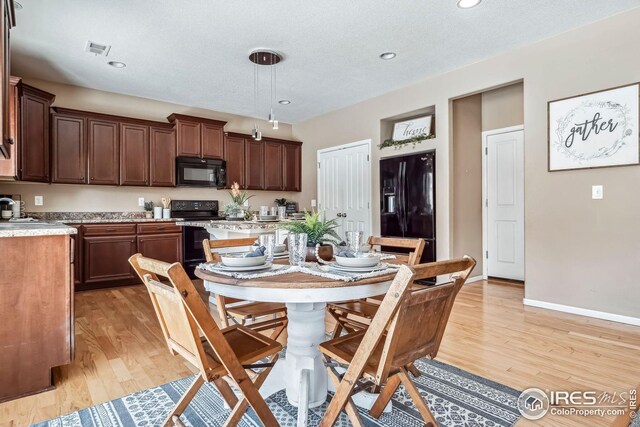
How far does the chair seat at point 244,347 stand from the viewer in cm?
136

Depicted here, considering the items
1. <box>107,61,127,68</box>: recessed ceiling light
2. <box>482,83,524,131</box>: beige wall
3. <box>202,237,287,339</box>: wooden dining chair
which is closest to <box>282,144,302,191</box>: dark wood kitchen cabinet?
<box>107,61,127,68</box>: recessed ceiling light

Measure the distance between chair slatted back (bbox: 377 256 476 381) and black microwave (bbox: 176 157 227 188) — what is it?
15.3 feet

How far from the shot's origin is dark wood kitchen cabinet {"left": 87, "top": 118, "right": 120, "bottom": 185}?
4.58m

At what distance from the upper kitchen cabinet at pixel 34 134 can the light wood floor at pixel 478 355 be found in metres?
1.74

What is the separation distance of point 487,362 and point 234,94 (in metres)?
4.48

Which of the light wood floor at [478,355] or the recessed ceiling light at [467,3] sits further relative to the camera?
the recessed ceiling light at [467,3]

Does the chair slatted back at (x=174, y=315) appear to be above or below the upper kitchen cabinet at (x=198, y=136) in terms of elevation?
below

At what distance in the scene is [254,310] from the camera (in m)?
2.05

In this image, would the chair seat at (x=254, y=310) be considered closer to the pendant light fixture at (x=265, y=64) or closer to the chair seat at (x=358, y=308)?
the chair seat at (x=358, y=308)

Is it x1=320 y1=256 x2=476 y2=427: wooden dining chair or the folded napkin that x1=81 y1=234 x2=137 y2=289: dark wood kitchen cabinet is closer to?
the folded napkin

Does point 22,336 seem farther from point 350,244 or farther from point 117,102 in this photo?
point 117,102

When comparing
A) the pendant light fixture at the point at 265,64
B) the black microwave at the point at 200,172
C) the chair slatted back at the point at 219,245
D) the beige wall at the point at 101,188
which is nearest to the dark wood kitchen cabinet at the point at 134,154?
the beige wall at the point at 101,188

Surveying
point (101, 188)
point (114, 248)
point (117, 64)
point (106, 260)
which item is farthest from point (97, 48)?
point (106, 260)

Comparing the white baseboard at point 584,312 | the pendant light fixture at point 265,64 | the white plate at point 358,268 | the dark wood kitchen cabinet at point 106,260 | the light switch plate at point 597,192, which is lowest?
the white baseboard at point 584,312
